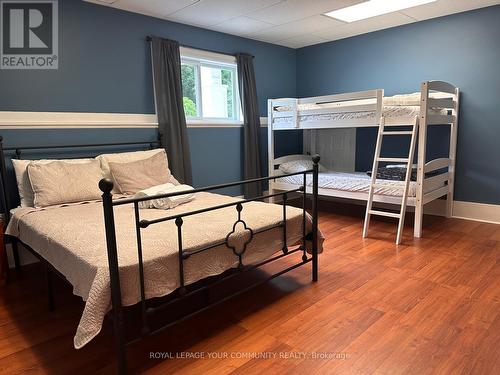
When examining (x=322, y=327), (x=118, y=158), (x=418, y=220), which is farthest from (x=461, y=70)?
(x=118, y=158)

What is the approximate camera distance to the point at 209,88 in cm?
445

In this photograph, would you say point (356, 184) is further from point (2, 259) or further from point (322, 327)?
point (2, 259)

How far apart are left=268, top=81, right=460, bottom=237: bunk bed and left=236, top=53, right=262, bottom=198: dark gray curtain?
241mm

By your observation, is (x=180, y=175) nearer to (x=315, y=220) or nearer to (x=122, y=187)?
(x=122, y=187)

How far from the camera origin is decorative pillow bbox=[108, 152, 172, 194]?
9.68 feet

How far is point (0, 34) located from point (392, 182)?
375 cm

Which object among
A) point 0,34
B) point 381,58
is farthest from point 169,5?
point 381,58

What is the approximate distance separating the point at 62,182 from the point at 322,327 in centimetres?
216

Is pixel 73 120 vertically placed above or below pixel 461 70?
below

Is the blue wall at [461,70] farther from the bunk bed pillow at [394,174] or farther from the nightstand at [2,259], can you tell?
the nightstand at [2,259]

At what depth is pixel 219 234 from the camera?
6.23ft

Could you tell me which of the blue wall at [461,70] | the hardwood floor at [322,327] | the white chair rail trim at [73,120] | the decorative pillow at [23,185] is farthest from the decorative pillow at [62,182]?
the blue wall at [461,70]
